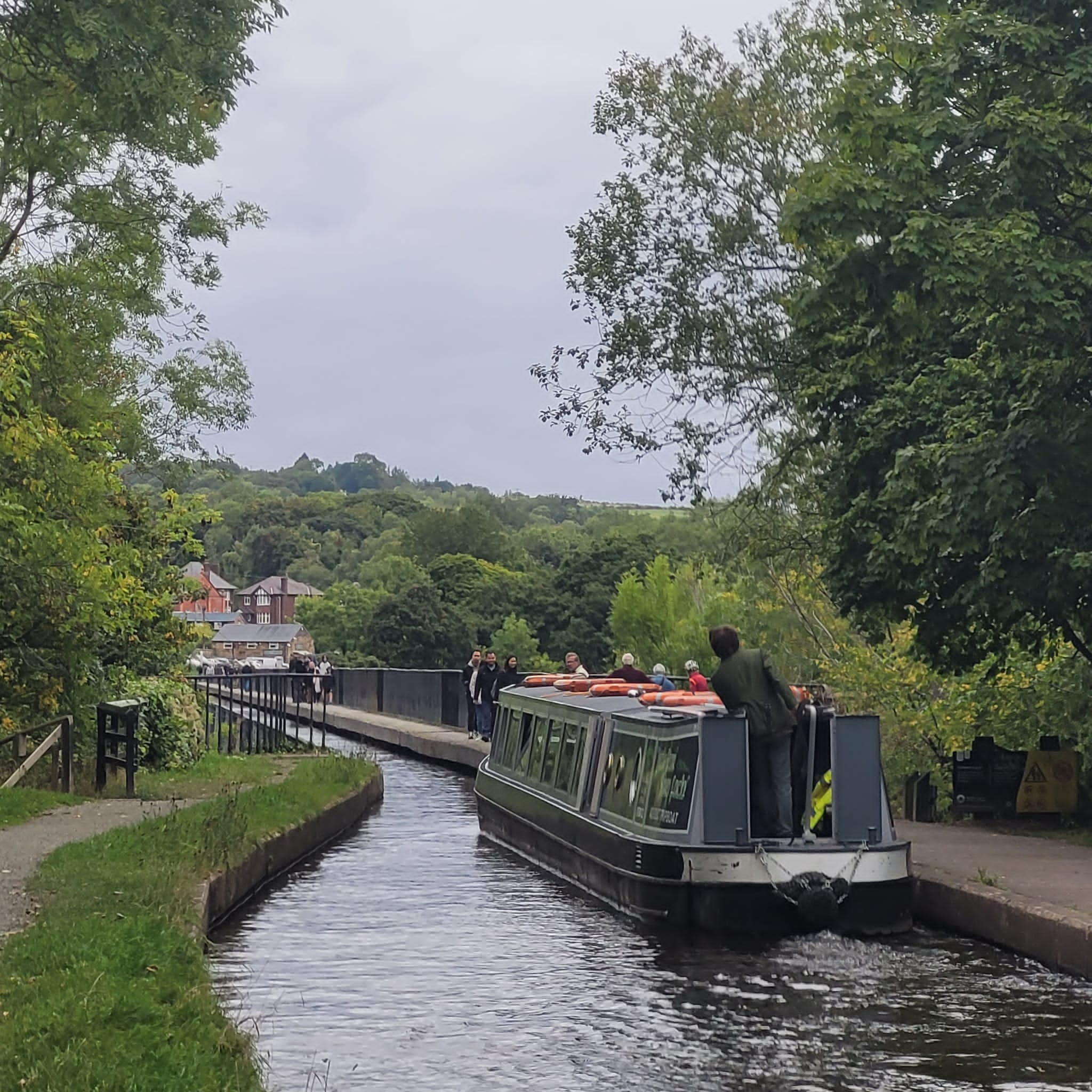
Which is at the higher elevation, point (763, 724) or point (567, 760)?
point (763, 724)

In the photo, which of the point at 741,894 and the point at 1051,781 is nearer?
the point at 741,894

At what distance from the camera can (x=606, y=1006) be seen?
10.9 metres

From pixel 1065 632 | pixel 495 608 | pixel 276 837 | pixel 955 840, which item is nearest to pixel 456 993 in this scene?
pixel 276 837

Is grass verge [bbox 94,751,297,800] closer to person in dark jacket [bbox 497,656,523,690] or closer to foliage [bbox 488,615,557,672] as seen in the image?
person in dark jacket [bbox 497,656,523,690]

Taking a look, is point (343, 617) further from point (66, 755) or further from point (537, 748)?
point (537, 748)

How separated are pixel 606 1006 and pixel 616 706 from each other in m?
6.74

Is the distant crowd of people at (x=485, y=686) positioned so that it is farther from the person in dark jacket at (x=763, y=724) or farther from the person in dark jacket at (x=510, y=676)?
the person in dark jacket at (x=763, y=724)

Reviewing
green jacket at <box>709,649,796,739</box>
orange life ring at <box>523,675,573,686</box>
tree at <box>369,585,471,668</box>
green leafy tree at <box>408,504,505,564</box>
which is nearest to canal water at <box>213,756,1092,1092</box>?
green jacket at <box>709,649,796,739</box>

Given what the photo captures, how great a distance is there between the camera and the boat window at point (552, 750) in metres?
19.0

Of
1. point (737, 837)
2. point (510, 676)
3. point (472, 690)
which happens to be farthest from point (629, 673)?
point (472, 690)

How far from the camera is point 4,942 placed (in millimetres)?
9922

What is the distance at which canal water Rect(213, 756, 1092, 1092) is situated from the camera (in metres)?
9.08

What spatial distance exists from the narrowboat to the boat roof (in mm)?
40

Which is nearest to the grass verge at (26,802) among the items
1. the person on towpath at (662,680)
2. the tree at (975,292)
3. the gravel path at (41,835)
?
the gravel path at (41,835)
